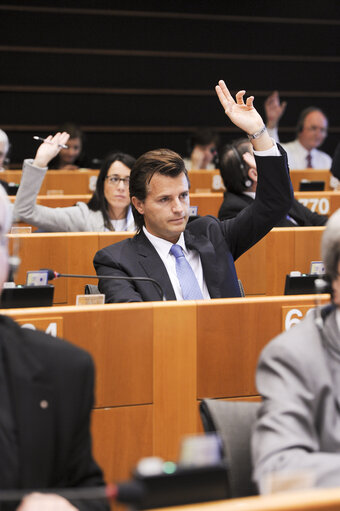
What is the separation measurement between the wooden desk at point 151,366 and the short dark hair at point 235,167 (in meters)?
2.10

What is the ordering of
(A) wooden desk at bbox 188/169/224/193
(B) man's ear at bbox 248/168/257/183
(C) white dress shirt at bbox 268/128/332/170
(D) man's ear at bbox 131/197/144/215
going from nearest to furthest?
(D) man's ear at bbox 131/197/144/215
(B) man's ear at bbox 248/168/257/183
(A) wooden desk at bbox 188/169/224/193
(C) white dress shirt at bbox 268/128/332/170

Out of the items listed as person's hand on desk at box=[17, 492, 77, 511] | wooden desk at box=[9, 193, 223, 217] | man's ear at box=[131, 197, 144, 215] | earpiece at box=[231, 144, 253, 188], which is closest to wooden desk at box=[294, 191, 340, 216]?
wooden desk at box=[9, 193, 223, 217]

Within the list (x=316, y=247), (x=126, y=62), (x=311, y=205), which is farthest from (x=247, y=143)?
(x=126, y=62)

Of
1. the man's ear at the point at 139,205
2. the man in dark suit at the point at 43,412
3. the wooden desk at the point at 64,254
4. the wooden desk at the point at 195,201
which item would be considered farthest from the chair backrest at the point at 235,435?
the wooden desk at the point at 195,201

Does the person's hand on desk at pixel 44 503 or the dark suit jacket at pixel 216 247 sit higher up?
the dark suit jacket at pixel 216 247

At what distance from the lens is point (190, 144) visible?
826 cm

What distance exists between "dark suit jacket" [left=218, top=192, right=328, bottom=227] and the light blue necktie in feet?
4.27

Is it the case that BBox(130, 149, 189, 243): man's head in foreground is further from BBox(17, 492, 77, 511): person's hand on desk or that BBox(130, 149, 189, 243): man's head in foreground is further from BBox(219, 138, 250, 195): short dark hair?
BBox(17, 492, 77, 511): person's hand on desk

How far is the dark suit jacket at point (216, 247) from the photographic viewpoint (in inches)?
103

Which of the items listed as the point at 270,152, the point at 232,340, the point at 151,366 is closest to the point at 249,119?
the point at 270,152

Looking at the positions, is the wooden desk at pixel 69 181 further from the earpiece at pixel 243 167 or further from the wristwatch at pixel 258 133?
the wristwatch at pixel 258 133

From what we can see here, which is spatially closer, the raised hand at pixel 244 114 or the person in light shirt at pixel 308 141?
the raised hand at pixel 244 114

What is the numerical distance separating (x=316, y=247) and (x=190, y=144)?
471cm

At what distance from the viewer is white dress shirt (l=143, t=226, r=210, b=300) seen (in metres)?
2.70
